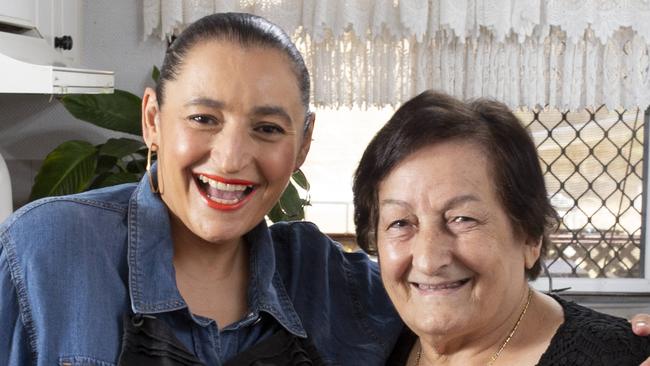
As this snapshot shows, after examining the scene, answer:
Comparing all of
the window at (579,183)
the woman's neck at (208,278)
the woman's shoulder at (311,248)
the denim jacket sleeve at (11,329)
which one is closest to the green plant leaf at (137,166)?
the window at (579,183)

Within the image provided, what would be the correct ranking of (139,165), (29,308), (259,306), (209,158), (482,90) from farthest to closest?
(482,90)
(139,165)
(259,306)
(209,158)
(29,308)

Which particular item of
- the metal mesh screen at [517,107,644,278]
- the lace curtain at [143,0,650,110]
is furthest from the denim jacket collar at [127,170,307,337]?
the metal mesh screen at [517,107,644,278]

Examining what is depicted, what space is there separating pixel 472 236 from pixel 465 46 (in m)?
1.79

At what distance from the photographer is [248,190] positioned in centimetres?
145

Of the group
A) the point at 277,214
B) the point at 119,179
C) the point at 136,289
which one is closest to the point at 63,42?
the point at 119,179

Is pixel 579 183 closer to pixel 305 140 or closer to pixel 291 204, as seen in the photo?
pixel 291 204

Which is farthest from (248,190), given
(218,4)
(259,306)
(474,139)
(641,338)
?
(218,4)

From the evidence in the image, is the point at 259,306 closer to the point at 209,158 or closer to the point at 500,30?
the point at 209,158

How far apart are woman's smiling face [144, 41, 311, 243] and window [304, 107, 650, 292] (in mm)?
1806

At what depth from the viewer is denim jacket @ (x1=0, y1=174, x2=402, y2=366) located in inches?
51.4

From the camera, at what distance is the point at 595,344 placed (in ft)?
4.63

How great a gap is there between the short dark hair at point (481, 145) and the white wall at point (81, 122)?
A: 176 centimetres

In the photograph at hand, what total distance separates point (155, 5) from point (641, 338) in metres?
2.12

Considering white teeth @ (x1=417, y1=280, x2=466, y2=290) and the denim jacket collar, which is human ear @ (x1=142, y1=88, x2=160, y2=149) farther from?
white teeth @ (x1=417, y1=280, x2=466, y2=290)
